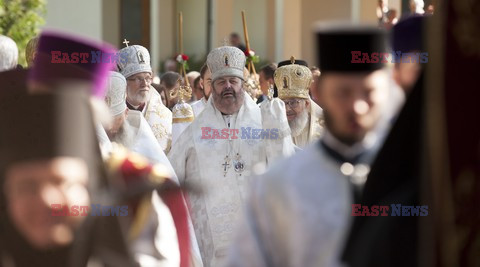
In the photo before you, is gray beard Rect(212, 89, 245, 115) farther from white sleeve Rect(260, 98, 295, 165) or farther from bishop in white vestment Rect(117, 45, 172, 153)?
bishop in white vestment Rect(117, 45, 172, 153)

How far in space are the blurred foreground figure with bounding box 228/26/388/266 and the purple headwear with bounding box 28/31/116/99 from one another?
79cm

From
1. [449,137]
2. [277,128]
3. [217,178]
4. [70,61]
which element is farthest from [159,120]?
[449,137]

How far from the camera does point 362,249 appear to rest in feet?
14.5

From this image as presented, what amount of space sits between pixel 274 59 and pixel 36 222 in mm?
23034

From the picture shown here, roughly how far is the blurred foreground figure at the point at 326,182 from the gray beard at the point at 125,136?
2.66 m

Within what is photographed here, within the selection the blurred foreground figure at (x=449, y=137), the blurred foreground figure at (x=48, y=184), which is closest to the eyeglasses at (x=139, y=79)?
the blurred foreground figure at (x=48, y=184)

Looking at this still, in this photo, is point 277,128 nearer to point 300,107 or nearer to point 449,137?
point 300,107

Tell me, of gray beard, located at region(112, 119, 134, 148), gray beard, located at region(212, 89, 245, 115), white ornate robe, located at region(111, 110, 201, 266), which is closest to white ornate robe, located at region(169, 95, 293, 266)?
gray beard, located at region(212, 89, 245, 115)

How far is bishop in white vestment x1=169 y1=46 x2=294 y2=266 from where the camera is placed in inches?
381

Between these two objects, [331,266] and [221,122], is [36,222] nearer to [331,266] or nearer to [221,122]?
[331,266]

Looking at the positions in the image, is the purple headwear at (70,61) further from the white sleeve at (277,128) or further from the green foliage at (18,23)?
the green foliage at (18,23)

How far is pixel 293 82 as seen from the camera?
10.9 metres

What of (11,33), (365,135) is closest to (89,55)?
(365,135)

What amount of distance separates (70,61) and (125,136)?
2.31m
